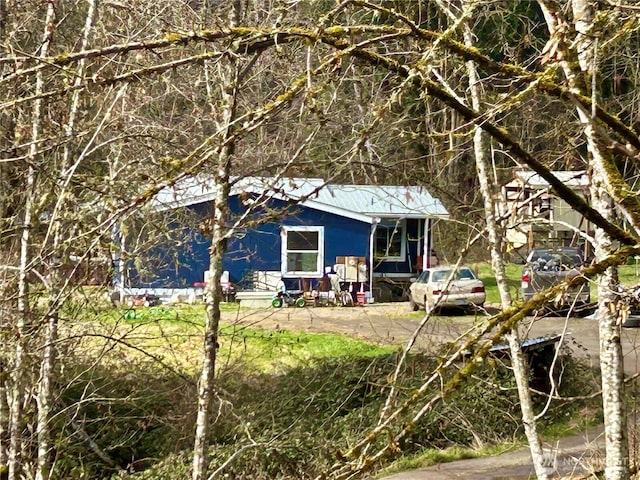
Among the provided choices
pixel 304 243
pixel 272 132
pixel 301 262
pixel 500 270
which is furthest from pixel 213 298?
pixel 304 243

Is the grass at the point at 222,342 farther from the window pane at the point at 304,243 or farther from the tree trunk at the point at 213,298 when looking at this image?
the window pane at the point at 304,243

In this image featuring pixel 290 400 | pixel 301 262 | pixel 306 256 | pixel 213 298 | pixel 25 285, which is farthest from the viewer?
pixel 306 256

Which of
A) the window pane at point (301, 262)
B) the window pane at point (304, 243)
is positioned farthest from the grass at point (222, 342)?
the window pane at point (304, 243)

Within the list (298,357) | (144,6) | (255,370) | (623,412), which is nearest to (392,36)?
(623,412)

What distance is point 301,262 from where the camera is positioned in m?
25.2

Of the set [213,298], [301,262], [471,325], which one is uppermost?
[301,262]

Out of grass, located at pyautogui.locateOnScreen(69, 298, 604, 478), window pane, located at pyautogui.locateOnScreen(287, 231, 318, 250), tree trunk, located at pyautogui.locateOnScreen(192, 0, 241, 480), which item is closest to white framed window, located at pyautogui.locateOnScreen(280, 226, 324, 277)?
window pane, located at pyautogui.locateOnScreen(287, 231, 318, 250)

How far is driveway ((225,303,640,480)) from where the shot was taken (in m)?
7.91

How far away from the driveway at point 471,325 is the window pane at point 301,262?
5.85 m

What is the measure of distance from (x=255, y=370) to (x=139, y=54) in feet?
26.7

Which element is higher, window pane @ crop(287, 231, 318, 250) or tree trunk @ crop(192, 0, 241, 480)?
window pane @ crop(287, 231, 318, 250)

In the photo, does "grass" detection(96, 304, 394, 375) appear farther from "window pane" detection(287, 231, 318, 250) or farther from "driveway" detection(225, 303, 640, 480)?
"window pane" detection(287, 231, 318, 250)

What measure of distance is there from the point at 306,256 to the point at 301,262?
247 millimetres

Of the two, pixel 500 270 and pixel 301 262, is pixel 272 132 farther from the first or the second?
pixel 301 262
